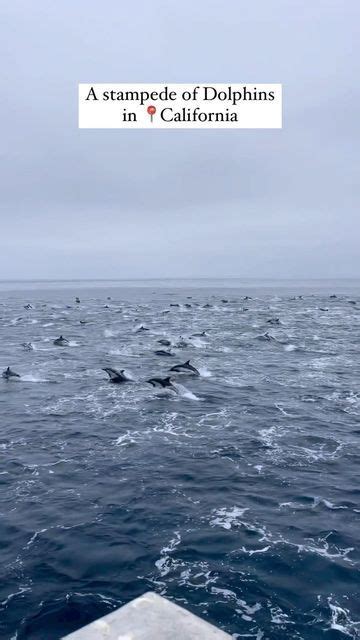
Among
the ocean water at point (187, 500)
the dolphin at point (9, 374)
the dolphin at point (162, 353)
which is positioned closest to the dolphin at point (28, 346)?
the ocean water at point (187, 500)

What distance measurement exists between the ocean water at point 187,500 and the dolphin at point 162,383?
51cm

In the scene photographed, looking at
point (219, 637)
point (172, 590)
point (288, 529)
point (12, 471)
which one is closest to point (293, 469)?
point (288, 529)

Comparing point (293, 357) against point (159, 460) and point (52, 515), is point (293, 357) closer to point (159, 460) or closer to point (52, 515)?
point (159, 460)

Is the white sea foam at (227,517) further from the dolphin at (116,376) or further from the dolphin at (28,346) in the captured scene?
the dolphin at (28,346)

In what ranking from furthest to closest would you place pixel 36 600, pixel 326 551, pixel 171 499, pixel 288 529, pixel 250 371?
1. pixel 250 371
2. pixel 171 499
3. pixel 288 529
4. pixel 326 551
5. pixel 36 600

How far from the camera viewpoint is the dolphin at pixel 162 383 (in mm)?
32453

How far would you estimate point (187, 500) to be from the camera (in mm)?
17719

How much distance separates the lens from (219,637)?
8477 millimetres

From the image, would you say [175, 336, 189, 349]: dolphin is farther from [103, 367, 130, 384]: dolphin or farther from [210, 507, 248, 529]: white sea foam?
[210, 507, 248, 529]: white sea foam

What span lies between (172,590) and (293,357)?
34871 millimetres

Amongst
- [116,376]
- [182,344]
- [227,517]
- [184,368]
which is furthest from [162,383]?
[182,344]

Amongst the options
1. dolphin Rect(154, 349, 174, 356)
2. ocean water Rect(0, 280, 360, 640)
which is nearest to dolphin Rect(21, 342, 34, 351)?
ocean water Rect(0, 280, 360, 640)

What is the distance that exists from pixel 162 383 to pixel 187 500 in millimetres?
15248

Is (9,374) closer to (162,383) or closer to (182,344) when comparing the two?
(162,383)
